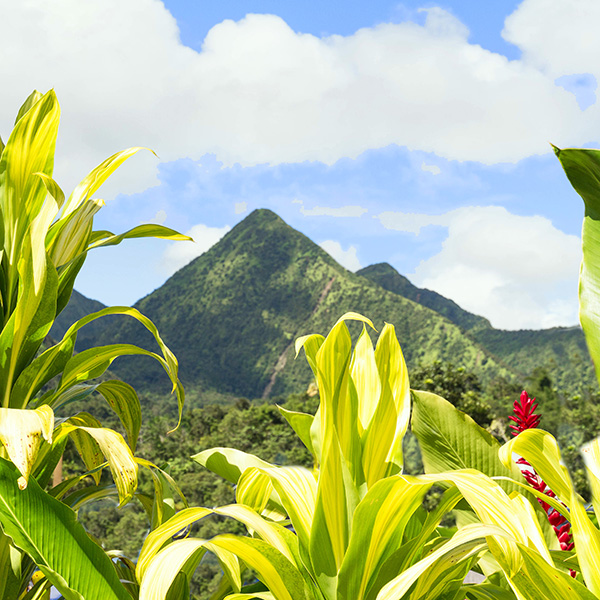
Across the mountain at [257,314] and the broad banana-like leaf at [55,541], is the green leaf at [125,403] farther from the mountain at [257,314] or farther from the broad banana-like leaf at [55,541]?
the mountain at [257,314]

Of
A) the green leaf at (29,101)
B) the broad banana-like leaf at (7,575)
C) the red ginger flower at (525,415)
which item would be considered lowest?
the broad banana-like leaf at (7,575)

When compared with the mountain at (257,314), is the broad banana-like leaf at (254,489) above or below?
below

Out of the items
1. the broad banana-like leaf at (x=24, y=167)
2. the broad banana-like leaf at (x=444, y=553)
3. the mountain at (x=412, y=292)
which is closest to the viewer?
the broad banana-like leaf at (x=444, y=553)

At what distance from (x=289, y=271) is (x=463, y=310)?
20082 millimetres

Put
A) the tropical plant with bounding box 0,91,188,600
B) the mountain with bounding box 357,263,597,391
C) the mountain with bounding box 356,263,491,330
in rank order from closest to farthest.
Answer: the tropical plant with bounding box 0,91,188,600
the mountain with bounding box 357,263,597,391
the mountain with bounding box 356,263,491,330

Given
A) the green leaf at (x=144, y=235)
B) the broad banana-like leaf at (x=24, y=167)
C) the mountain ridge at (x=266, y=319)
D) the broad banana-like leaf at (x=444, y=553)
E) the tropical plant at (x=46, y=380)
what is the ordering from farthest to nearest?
1. the mountain ridge at (x=266, y=319)
2. the green leaf at (x=144, y=235)
3. the broad banana-like leaf at (x=24, y=167)
4. the tropical plant at (x=46, y=380)
5. the broad banana-like leaf at (x=444, y=553)

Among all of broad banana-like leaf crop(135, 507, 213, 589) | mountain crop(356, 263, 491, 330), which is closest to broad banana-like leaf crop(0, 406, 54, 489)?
broad banana-like leaf crop(135, 507, 213, 589)

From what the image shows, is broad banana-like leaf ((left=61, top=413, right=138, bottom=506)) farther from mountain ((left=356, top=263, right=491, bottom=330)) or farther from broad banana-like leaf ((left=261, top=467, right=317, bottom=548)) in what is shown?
mountain ((left=356, top=263, right=491, bottom=330))

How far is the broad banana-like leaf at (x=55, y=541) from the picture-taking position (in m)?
0.77

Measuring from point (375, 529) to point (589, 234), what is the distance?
498mm

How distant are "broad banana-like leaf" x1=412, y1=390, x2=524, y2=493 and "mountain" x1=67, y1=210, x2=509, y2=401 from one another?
1497 inches

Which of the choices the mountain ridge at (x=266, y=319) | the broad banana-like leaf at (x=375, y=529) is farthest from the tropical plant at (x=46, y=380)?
the mountain ridge at (x=266, y=319)

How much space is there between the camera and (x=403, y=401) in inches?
31.8

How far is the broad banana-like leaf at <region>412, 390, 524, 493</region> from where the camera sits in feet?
3.19
